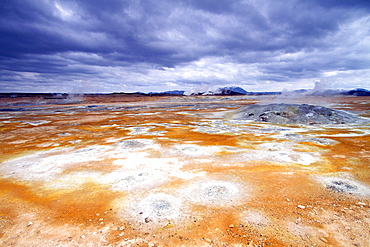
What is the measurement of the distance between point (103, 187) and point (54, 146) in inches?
353

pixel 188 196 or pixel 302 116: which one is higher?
pixel 302 116

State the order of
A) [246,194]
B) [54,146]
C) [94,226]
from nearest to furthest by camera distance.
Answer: [94,226] < [246,194] < [54,146]

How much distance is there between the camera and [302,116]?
80.1 ft

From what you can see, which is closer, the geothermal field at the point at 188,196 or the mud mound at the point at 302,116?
the geothermal field at the point at 188,196

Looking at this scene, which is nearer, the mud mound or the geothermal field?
the geothermal field

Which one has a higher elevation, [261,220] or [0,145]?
[261,220]

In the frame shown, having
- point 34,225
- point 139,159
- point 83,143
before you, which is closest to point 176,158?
A: point 139,159

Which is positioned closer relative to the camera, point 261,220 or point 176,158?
point 261,220

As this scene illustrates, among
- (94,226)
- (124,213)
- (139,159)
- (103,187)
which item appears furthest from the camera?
(139,159)

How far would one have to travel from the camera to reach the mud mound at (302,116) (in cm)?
2300

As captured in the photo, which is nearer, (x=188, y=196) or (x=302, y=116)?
(x=188, y=196)

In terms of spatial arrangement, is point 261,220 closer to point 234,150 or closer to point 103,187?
point 103,187

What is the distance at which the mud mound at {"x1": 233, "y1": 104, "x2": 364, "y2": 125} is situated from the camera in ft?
75.5

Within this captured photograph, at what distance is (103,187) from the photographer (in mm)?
7188
